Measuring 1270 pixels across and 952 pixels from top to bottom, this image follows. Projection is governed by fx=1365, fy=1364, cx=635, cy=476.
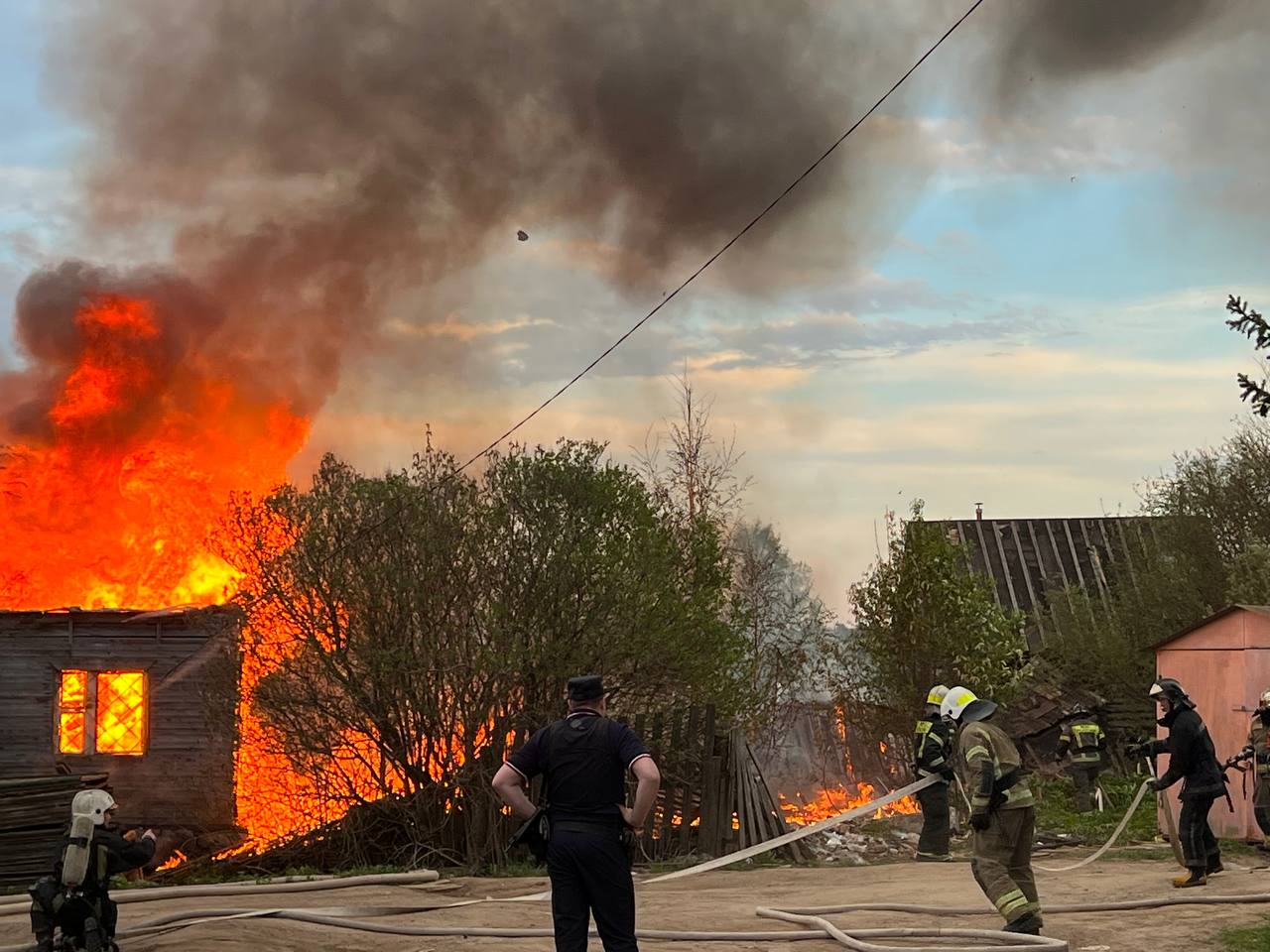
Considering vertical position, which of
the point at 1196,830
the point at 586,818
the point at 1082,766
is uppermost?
the point at 1082,766

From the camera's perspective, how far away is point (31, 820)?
611 inches

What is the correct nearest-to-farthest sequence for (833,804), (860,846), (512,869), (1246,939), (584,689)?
(584,689), (1246,939), (512,869), (860,846), (833,804)

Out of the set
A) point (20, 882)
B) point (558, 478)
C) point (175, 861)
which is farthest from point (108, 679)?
point (558, 478)

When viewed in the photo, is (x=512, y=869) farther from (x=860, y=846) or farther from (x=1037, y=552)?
(x=1037, y=552)

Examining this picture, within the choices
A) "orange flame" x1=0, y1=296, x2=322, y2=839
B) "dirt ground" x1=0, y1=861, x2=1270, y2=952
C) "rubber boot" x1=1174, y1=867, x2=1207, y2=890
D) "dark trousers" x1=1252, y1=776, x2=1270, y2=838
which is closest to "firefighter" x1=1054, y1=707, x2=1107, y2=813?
"dark trousers" x1=1252, y1=776, x2=1270, y2=838

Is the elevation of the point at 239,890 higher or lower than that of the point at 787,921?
higher

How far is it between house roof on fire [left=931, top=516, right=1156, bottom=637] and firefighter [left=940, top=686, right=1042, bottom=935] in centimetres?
2075

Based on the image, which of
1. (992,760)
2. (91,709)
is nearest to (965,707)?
(992,760)

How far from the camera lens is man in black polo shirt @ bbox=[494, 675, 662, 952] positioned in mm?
6820

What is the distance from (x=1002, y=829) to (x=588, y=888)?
11.0 feet

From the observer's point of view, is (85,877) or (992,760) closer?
(85,877)

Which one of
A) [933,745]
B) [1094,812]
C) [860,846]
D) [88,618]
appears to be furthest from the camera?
[88,618]

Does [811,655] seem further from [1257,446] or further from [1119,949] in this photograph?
[1119,949]

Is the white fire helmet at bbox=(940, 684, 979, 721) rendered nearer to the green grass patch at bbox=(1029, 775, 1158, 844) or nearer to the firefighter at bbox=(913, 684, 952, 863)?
the firefighter at bbox=(913, 684, 952, 863)
